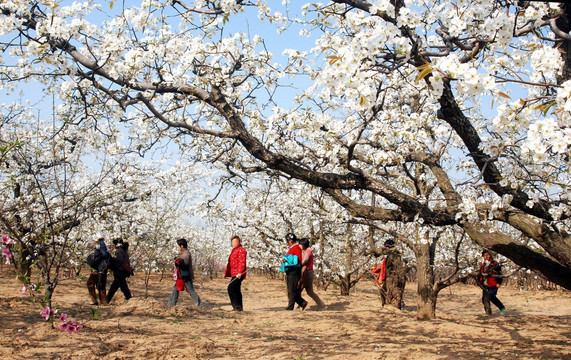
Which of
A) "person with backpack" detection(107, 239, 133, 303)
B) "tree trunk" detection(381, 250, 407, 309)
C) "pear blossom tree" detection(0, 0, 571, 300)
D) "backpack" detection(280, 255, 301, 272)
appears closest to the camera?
"pear blossom tree" detection(0, 0, 571, 300)

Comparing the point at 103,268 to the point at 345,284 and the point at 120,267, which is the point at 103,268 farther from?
the point at 345,284

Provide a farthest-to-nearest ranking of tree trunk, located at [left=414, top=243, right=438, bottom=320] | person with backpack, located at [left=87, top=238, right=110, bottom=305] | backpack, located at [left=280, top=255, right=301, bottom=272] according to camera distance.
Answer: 1. backpack, located at [left=280, top=255, right=301, bottom=272]
2. person with backpack, located at [left=87, top=238, right=110, bottom=305]
3. tree trunk, located at [left=414, top=243, right=438, bottom=320]

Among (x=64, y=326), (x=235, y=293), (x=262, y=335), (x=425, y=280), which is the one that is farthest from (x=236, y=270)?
(x=64, y=326)

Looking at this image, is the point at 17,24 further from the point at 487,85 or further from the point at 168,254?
the point at 168,254

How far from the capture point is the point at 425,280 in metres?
8.36

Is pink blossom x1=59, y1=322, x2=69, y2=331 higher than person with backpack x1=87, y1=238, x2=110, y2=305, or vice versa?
person with backpack x1=87, y1=238, x2=110, y2=305

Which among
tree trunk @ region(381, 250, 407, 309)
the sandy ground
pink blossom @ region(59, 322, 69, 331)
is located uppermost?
tree trunk @ region(381, 250, 407, 309)

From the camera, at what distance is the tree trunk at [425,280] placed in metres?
8.27

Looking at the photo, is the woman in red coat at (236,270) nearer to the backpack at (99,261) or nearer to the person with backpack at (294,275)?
the person with backpack at (294,275)

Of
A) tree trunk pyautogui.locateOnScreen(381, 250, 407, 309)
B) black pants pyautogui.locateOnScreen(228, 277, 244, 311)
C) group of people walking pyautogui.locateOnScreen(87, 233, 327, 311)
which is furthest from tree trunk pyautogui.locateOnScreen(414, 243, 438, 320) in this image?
black pants pyautogui.locateOnScreen(228, 277, 244, 311)

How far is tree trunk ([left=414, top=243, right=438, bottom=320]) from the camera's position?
8.27 meters

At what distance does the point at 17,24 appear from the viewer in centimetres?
491

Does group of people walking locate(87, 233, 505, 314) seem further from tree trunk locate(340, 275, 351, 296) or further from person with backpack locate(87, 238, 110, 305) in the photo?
tree trunk locate(340, 275, 351, 296)

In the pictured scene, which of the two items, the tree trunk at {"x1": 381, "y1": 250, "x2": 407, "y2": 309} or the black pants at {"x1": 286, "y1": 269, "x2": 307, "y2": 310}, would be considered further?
the tree trunk at {"x1": 381, "y1": 250, "x2": 407, "y2": 309}
